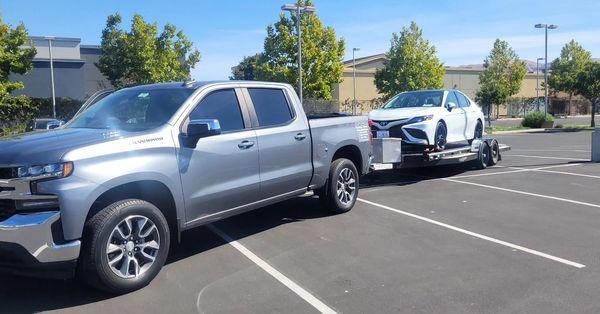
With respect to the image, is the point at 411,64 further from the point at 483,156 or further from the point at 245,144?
the point at 245,144

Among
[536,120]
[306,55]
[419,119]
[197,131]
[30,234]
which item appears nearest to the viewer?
[30,234]

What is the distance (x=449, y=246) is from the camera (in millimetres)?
6117

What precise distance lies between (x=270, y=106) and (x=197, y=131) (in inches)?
66.1

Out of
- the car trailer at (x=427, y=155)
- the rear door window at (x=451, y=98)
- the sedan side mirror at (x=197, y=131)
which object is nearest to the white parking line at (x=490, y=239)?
the car trailer at (x=427, y=155)

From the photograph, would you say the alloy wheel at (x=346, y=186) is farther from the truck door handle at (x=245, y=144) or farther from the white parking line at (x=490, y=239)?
the truck door handle at (x=245, y=144)

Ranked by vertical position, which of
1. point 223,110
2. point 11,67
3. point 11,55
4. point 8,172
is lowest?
point 8,172

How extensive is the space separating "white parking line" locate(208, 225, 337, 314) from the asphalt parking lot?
0.5 inches

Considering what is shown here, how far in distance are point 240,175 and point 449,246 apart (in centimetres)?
252

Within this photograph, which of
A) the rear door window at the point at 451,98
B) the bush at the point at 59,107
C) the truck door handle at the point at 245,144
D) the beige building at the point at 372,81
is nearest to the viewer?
the truck door handle at the point at 245,144

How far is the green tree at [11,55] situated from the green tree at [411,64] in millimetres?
25657

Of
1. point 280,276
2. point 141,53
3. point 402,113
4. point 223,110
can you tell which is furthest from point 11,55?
point 280,276

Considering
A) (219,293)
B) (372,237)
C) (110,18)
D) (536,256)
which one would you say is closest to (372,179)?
(372,237)

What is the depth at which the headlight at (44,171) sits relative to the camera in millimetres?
4238

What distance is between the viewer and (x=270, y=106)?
6.62m
